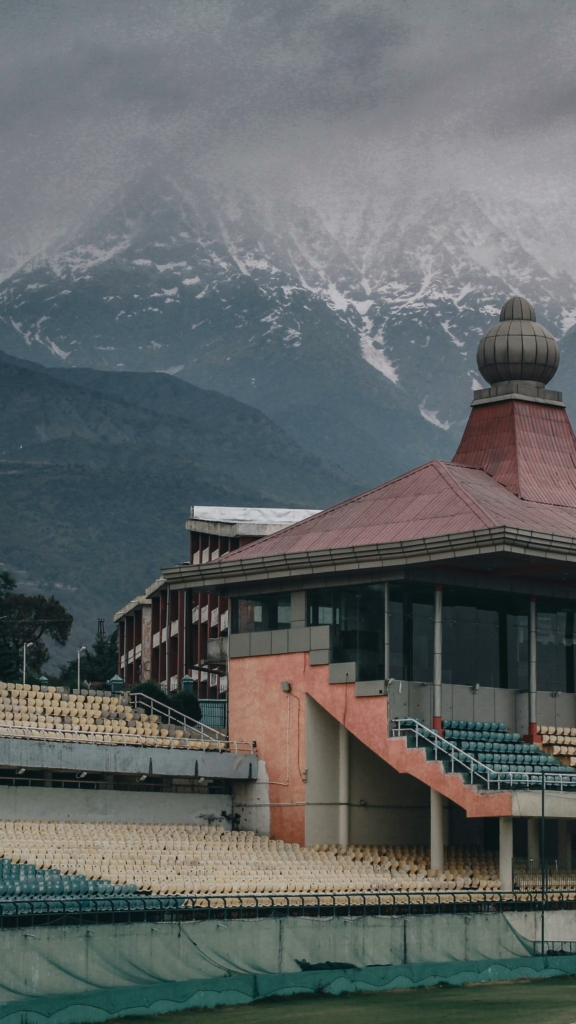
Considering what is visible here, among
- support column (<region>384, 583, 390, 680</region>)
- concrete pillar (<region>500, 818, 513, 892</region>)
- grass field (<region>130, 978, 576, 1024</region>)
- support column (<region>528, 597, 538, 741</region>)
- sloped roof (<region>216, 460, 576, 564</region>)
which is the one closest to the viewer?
grass field (<region>130, 978, 576, 1024</region>)

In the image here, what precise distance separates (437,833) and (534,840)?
427 cm

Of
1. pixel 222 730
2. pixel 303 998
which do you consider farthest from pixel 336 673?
pixel 303 998

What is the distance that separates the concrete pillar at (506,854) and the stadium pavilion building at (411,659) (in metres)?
0.05

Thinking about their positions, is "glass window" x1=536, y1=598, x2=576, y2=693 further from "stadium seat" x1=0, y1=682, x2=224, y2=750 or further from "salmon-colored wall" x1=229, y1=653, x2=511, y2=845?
"stadium seat" x1=0, y1=682, x2=224, y2=750

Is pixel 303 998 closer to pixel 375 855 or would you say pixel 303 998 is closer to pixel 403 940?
pixel 403 940

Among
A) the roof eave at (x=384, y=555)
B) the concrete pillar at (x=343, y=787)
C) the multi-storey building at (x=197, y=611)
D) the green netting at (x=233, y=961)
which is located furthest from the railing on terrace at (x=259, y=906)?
the multi-storey building at (x=197, y=611)

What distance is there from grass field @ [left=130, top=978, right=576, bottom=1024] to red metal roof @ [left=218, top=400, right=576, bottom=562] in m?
16.4

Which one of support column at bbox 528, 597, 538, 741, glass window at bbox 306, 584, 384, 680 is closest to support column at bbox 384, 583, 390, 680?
glass window at bbox 306, 584, 384, 680

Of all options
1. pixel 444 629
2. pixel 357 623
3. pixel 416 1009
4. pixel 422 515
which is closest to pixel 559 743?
pixel 444 629

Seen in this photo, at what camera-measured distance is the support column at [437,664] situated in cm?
5162

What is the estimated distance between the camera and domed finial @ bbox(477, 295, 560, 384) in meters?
60.1

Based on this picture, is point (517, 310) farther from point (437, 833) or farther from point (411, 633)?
point (437, 833)

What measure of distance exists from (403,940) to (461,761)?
10714 millimetres

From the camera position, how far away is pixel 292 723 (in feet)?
176
